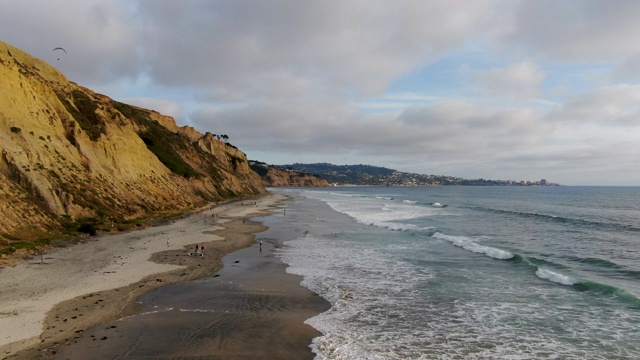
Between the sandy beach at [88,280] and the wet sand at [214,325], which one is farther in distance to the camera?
Answer: the sandy beach at [88,280]

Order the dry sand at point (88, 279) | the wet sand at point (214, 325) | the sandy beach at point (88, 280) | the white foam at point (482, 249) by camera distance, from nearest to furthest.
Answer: the wet sand at point (214, 325), the sandy beach at point (88, 280), the dry sand at point (88, 279), the white foam at point (482, 249)

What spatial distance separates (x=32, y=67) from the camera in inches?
1882

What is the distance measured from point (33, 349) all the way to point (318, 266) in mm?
15868

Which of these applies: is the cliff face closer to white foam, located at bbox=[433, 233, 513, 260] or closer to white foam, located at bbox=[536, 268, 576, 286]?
white foam, located at bbox=[433, 233, 513, 260]

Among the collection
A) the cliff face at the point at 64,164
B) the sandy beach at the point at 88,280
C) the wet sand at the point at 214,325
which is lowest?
the wet sand at the point at 214,325

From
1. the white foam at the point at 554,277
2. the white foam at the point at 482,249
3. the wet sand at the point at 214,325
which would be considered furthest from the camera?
the white foam at the point at 482,249

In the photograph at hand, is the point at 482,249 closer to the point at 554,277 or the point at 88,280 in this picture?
the point at 554,277

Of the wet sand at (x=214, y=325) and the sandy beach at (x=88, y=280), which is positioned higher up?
the sandy beach at (x=88, y=280)

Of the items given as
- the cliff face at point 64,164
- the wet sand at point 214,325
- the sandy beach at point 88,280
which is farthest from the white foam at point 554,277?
the cliff face at point 64,164

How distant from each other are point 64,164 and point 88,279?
20.9 meters

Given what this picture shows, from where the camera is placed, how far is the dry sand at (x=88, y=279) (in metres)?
13.1

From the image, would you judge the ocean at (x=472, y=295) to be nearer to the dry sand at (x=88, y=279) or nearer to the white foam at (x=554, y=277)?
the white foam at (x=554, y=277)

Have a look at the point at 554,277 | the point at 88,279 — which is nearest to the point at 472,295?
the point at 554,277

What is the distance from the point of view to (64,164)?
35.0 m
